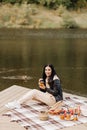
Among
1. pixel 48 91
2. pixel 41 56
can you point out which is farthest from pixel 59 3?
pixel 48 91

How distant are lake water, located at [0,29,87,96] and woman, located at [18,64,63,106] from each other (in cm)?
527

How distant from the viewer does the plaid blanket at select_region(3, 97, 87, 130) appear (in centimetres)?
994

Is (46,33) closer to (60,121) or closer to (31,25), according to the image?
(31,25)

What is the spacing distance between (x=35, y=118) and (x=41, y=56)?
14168mm

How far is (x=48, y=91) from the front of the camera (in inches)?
439

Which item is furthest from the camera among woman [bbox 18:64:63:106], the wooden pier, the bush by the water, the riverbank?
the bush by the water

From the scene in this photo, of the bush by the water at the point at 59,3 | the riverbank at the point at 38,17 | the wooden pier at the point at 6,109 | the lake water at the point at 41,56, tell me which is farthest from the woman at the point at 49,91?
the bush by the water at the point at 59,3

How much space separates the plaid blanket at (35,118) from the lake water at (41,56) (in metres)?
5.30

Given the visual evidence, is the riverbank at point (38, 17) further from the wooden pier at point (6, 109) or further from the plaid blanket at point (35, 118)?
the plaid blanket at point (35, 118)

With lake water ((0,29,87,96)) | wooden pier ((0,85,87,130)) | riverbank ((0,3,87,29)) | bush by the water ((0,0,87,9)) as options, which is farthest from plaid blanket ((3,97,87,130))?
bush by the water ((0,0,87,9))

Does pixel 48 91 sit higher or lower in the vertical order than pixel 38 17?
higher

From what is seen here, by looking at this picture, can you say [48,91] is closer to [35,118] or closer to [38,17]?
[35,118]

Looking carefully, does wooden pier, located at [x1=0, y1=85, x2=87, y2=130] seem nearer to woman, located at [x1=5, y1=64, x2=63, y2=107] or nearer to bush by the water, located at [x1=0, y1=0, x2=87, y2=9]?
woman, located at [x1=5, y1=64, x2=63, y2=107]

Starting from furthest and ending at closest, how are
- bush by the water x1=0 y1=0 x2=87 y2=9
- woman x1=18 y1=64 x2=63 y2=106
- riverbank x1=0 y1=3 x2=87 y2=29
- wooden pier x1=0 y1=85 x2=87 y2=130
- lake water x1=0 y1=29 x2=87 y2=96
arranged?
bush by the water x1=0 y1=0 x2=87 y2=9 → riverbank x1=0 y1=3 x2=87 y2=29 → lake water x1=0 y1=29 x2=87 y2=96 → woman x1=18 y1=64 x2=63 y2=106 → wooden pier x1=0 y1=85 x2=87 y2=130
